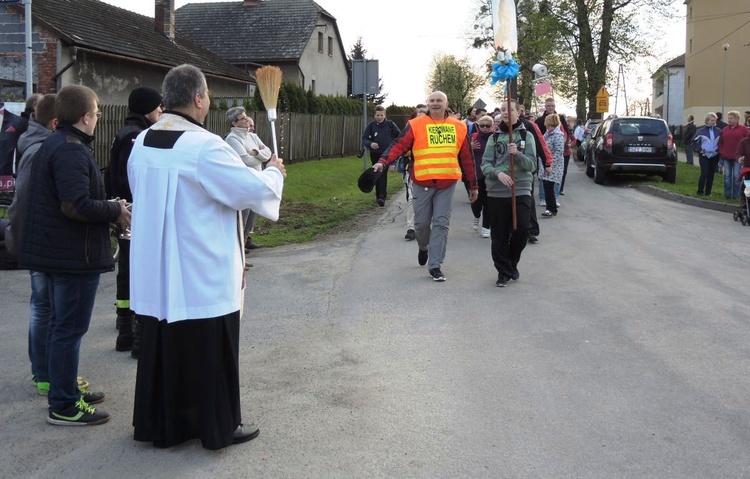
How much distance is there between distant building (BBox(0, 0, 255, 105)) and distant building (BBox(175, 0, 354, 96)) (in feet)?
49.6

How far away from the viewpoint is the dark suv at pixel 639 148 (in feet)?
67.5

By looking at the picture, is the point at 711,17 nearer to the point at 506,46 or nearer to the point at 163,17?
the point at 163,17

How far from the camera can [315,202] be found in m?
17.9

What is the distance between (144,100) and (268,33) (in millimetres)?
43378

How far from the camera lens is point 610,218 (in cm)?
1461

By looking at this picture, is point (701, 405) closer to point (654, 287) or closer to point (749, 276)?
point (654, 287)

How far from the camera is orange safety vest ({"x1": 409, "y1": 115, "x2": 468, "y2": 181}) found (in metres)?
9.17

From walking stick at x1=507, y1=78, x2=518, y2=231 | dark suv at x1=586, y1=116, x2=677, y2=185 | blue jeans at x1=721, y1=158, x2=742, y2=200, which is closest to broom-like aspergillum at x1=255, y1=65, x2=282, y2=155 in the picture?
walking stick at x1=507, y1=78, x2=518, y2=231

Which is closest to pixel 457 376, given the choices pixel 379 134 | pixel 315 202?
pixel 379 134

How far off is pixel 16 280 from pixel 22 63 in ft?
53.1

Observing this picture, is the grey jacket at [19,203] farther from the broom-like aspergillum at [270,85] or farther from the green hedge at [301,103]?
the green hedge at [301,103]

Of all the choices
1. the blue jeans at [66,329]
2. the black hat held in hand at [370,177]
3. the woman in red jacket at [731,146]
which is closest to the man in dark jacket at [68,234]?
the blue jeans at [66,329]

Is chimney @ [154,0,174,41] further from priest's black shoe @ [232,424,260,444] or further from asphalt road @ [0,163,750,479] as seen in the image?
priest's black shoe @ [232,424,260,444]

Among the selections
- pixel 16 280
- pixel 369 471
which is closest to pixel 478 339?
pixel 369 471
